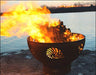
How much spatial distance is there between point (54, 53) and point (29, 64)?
133 cm

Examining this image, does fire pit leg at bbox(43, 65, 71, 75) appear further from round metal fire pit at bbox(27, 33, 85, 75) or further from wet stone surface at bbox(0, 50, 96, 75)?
wet stone surface at bbox(0, 50, 96, 75)

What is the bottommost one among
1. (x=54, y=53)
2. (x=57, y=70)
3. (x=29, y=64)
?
(x=29, y=64)

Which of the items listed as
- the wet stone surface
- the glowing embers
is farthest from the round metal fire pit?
the wet stone surface

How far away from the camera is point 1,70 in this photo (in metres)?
3.87

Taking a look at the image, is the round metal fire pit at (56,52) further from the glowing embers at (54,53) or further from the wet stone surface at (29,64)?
the wet stone surface at (29,64)

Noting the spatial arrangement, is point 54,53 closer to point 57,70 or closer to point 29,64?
point 57,70

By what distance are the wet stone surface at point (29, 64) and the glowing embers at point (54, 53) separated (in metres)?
0.68

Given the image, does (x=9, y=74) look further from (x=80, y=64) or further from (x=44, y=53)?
(x=80, y=64)

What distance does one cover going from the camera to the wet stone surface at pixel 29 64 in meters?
3.69

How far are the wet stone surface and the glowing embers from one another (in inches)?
27.0

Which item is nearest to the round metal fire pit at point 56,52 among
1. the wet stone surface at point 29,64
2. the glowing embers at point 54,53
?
the glowing embers at point 54,53

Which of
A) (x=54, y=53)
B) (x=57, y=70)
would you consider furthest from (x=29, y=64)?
(x=54, y=53)

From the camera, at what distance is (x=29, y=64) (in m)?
4.22

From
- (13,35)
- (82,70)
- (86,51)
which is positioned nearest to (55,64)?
(82,70)
